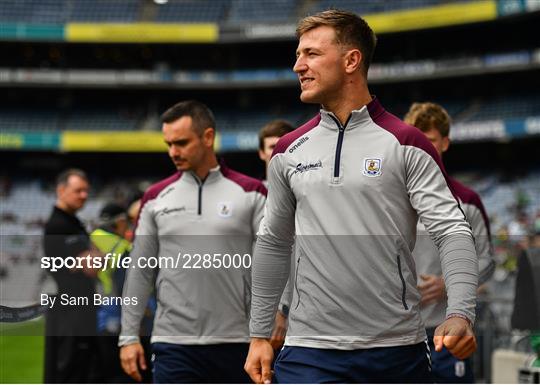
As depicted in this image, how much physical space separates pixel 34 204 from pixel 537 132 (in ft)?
65.8

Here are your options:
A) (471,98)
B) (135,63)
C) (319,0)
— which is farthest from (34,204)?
(471,98)

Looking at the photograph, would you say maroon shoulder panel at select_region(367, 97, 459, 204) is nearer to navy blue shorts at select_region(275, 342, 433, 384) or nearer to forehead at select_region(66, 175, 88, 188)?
navy blue shorts at select_region(275, 342, 433, 384)

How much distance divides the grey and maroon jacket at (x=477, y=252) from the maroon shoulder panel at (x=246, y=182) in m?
0.93

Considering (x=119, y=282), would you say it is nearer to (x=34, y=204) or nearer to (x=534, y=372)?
(x=534, y=372)

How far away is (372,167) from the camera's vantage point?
273cm

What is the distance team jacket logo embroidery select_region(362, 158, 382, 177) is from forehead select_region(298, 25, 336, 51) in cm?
46

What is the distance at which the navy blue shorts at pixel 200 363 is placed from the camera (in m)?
4.30

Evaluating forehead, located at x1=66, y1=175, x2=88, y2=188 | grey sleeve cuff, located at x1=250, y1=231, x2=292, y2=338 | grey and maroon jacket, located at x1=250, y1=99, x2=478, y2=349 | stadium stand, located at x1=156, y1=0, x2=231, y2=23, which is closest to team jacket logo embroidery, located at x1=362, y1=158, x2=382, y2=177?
grey and maroon jacket, located at x1=250, y1=99, x2=478, y2=349

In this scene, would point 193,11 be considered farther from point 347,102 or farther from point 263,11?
point 347,102

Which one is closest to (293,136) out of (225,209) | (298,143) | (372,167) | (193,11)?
(298,143)

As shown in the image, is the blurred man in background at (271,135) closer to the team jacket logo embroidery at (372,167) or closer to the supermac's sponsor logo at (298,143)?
the supermac's sponsor logo at (298,143)

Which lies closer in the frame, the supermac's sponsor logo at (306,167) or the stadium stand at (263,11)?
the supermac's sponsor logo at (306,167)

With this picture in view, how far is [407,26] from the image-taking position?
31.4 m

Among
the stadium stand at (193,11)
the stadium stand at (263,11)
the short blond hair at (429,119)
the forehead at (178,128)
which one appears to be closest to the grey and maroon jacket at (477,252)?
the short blond hair at (429,119)
